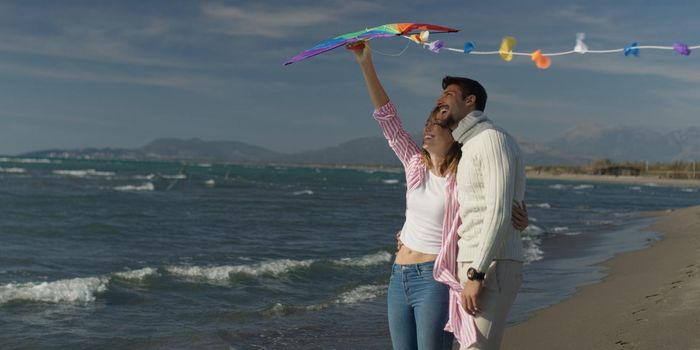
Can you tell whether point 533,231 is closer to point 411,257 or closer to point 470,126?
point 411,257

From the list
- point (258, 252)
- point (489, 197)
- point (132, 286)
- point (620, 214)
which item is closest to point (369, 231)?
point (258, 252)

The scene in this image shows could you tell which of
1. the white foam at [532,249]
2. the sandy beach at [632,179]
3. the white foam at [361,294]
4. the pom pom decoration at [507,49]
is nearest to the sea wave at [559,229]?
the white foam at [532,249]

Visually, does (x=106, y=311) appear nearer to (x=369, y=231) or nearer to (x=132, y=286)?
(x=132, y=286)

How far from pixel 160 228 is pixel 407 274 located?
16.6 m

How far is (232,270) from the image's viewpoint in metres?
11.2

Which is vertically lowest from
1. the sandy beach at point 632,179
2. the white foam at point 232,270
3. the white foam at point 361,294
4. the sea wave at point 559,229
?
the sandy beach at point 632,179

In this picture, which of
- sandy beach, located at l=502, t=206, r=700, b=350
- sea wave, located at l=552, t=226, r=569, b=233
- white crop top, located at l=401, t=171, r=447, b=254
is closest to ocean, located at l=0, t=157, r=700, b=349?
sea wave, located at l=552, t=226, r=569, b=233

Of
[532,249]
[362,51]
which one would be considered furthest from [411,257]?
[532,249]

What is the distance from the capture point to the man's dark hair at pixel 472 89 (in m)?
2.74

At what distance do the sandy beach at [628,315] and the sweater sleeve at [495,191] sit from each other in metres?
3.49

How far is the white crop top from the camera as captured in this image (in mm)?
2842

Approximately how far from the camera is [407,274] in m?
2.90

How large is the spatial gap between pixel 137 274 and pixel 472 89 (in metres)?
8.82

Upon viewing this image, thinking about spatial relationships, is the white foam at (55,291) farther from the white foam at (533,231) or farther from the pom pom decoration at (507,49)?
the white foam at (533,231)
